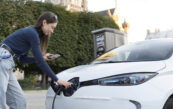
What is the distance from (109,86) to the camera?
291cm

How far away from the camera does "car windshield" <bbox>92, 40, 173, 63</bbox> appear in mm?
3521

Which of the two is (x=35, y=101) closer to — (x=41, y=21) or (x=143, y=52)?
(x=143, y=52)

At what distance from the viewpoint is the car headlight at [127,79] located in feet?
9.49

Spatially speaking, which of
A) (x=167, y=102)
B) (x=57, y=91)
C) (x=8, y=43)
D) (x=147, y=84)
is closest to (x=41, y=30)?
(x=8, y=43)

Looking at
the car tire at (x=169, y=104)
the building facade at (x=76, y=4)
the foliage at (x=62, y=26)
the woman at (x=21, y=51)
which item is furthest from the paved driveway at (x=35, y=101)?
the building facade at (x=76, y=4)

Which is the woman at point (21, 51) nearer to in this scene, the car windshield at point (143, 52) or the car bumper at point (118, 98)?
the car bumper at point (118, 98)

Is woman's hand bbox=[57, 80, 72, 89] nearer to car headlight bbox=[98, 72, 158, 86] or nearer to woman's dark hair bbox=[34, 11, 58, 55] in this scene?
car headlight bbox=[98, 72, 158, 86]

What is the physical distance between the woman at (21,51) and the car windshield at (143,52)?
3.38ft

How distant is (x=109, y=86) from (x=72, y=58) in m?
18.6

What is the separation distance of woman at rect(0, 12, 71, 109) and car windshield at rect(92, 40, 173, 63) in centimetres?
103

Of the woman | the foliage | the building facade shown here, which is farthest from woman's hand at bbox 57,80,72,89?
the building facade

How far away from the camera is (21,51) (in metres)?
3.20

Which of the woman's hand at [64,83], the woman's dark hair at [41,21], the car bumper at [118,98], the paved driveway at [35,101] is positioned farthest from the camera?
the paved driveway at [35,101]

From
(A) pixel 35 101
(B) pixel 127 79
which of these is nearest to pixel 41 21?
(B) pixel 127 79
